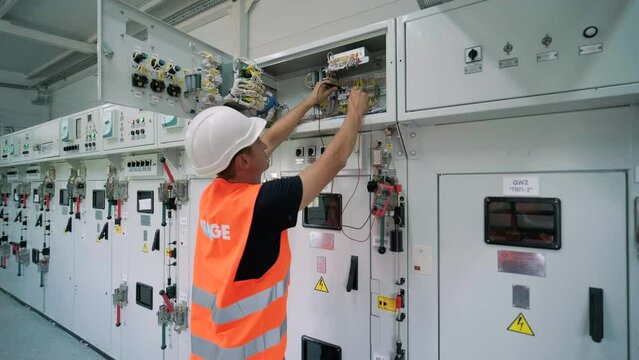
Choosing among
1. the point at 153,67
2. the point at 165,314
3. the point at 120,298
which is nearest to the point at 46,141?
the point at 120,298

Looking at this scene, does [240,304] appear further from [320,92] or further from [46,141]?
[46,141]

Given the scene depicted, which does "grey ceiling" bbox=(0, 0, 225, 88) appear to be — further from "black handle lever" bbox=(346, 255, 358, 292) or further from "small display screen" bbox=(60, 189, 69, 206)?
"black handle lever" bbox=(346, 255, 358, 292)

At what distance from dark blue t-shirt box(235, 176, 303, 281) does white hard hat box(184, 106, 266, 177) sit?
229 millimetres

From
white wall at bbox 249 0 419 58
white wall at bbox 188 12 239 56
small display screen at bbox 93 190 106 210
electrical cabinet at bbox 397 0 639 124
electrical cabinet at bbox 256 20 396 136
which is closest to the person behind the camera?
electrical cabinet at bbox 397 0 639 124

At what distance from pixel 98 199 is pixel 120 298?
1119 mm

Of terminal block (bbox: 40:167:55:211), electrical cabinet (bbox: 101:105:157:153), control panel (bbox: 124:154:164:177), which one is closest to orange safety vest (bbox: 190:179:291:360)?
electrical cabinet (bbox: 101:105:157:153)

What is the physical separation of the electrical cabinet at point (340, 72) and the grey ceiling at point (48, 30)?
1605 mm

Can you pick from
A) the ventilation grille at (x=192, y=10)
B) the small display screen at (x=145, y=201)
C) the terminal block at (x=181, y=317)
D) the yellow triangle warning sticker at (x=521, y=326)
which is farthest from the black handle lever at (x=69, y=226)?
the yellow triangle warning sticker at (x=521, y=326)

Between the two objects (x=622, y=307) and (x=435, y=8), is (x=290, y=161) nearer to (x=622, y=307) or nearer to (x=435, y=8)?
(x=435, y=8)

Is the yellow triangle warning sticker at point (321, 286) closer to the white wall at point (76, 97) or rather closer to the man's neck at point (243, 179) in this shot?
the man's neck at point (243, 179)

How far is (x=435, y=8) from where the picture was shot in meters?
1.14

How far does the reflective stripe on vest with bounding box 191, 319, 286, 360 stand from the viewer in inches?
40.9

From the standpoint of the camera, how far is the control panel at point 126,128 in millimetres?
2223

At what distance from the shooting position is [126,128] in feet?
7.93
